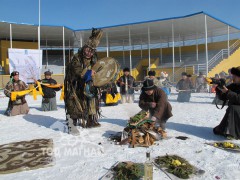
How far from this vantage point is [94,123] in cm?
550

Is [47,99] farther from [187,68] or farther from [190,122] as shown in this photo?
[187,68]

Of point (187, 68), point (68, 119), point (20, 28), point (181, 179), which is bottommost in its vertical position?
point (181, 179)

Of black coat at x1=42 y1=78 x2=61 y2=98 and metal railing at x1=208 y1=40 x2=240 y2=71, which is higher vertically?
metal railing at x1=208 y1=40 x2=240 y2=71

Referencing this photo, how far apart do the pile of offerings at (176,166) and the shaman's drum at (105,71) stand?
200 centimetres

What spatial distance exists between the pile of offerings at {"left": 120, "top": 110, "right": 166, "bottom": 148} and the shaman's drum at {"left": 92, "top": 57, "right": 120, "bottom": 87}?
1.04 m

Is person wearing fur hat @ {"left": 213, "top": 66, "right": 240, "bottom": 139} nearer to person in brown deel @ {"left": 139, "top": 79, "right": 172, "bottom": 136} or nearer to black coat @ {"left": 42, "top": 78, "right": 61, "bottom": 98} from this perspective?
person in brown deel @ {"left": 139, "top": 79, "right": 172, "bottom": 136}

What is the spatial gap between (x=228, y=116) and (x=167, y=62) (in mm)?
24726

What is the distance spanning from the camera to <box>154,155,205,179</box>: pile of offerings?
2.84m

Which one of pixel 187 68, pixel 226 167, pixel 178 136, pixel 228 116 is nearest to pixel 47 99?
pixel 178 136

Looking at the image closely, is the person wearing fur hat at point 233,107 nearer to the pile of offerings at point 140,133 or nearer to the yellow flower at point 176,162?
the pile of offerings at point 140,133

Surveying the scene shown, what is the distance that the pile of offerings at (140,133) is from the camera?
4023 millimetres

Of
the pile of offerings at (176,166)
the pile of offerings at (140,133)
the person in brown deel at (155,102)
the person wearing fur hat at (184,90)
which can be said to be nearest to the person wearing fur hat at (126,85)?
the person wearing fur hat at (184,90)

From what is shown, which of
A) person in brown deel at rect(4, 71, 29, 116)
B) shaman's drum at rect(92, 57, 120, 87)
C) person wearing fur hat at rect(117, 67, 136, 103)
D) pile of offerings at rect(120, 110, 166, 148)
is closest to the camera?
pile of offerings at rect(120, 110, 166, 148)

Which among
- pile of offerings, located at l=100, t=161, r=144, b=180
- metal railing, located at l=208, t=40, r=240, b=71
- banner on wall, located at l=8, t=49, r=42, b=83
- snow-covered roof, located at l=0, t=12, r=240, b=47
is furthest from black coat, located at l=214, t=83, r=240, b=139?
metal railing, located at l=208, t=40, r=240, b=71
